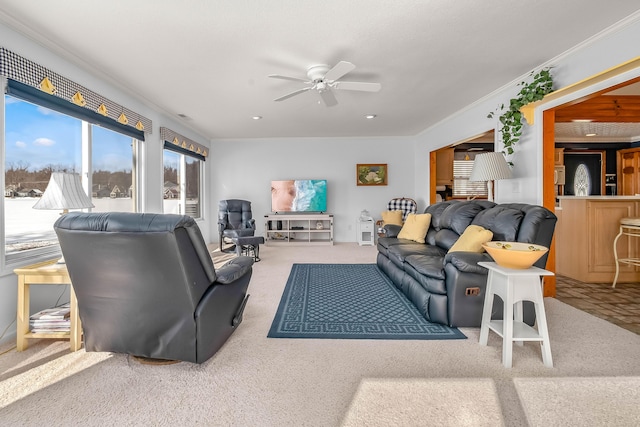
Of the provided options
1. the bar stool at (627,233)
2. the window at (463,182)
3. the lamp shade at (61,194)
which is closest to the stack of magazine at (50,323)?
the lamp shade at (61,194)

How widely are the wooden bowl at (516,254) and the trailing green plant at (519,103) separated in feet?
6.65

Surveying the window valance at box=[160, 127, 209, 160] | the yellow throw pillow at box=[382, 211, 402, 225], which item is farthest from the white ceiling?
the yellow throw pillow at box=[382, 211, 402, 225]

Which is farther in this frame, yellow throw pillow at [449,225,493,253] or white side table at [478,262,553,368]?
yellow throw pillow at [449,225,493,253]

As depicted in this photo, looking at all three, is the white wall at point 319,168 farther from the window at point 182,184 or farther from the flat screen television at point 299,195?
the window at point 182,184

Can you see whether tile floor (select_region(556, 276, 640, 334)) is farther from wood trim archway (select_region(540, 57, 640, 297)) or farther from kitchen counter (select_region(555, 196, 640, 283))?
wood trim archway (select_region(540, 57, 640, 297))

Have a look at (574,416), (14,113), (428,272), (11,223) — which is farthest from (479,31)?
(11,223)

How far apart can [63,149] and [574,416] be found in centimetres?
433

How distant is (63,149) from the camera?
296cm

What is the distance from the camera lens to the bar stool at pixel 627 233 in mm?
3384

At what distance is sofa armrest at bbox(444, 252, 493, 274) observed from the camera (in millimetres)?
2252

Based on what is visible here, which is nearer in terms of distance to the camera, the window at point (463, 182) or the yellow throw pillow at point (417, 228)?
the yellow throw pillow at point (417, 228)

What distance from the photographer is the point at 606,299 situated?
3100mm

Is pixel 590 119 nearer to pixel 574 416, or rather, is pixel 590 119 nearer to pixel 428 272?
pixel 428 272

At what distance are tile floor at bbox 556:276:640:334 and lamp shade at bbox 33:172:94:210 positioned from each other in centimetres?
436
